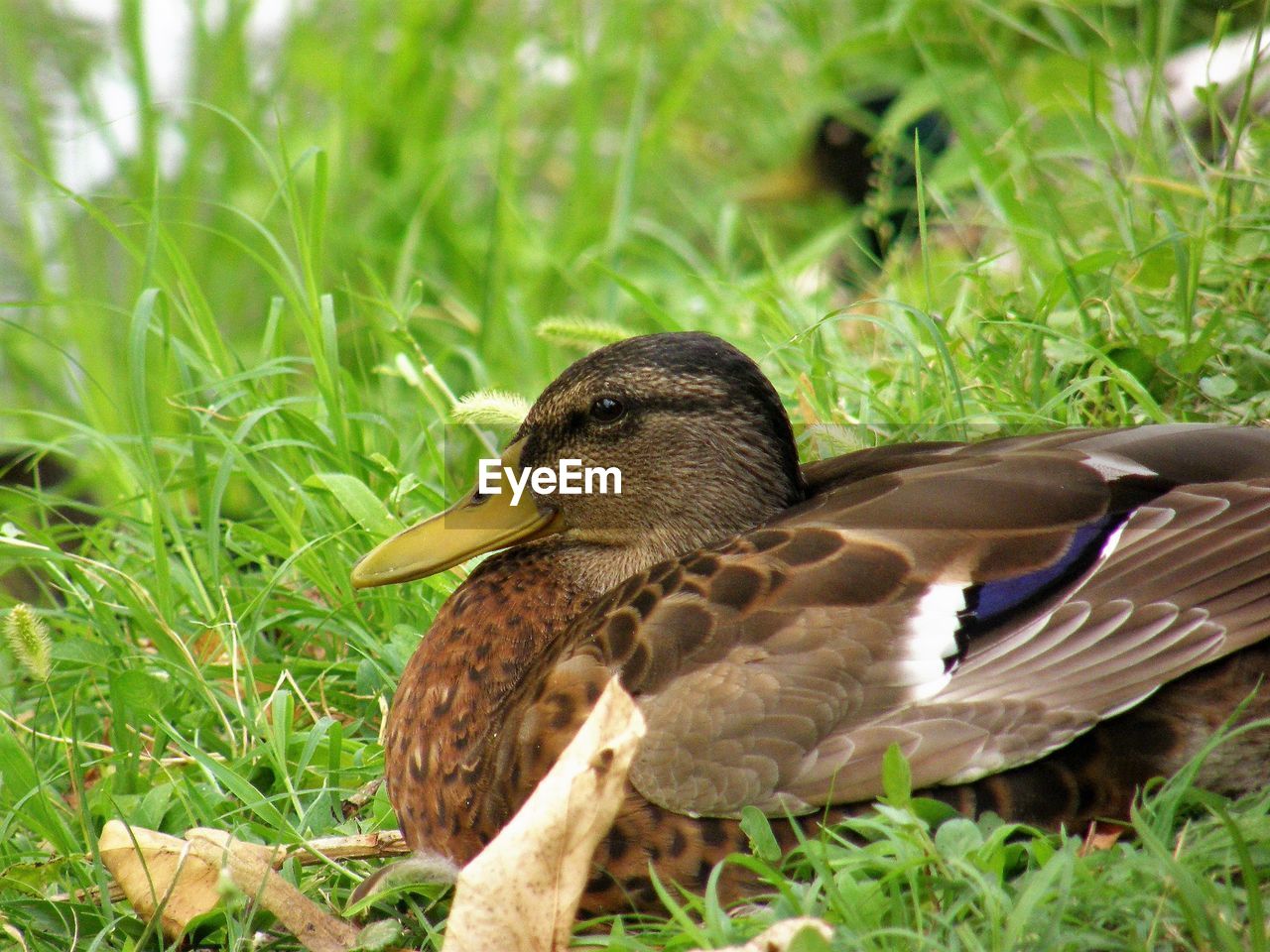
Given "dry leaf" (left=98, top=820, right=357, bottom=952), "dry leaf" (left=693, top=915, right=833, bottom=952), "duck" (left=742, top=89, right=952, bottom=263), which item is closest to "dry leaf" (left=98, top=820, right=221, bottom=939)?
"dry leaf" (left=98, top=820, right=357, bottom=952)

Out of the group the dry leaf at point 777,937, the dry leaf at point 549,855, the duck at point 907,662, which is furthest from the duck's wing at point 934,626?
the dry leaf at point 777,937

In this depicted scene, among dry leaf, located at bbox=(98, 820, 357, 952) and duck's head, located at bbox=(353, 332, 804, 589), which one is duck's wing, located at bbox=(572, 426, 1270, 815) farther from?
dry leaf, located at bbox=(98, 820, 357, 952)

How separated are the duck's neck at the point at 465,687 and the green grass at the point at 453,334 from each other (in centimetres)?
15

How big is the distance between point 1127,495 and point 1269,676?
1.08 ft

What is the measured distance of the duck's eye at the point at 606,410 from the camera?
2.64m

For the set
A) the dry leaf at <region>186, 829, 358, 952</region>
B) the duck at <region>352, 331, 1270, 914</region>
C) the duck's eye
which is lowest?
the dry leaf at <region>186, 829, 358, 952</region>

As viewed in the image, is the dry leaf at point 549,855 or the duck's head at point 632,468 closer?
the dry leaf at point 549,855

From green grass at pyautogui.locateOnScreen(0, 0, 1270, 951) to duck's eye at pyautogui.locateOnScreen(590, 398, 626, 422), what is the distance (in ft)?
1.48

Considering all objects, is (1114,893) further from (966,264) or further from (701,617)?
(966,264)

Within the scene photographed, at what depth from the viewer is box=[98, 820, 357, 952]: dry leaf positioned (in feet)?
7.30

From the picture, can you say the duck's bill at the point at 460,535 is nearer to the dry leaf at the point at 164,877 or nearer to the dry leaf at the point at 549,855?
the dry leaf at the point at 164,877

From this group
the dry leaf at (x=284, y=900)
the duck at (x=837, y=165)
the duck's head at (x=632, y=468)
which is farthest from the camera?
the duck at (x=837, y=165)

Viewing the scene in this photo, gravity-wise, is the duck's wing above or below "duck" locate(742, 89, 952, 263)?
below

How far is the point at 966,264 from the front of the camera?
10.5 feet
